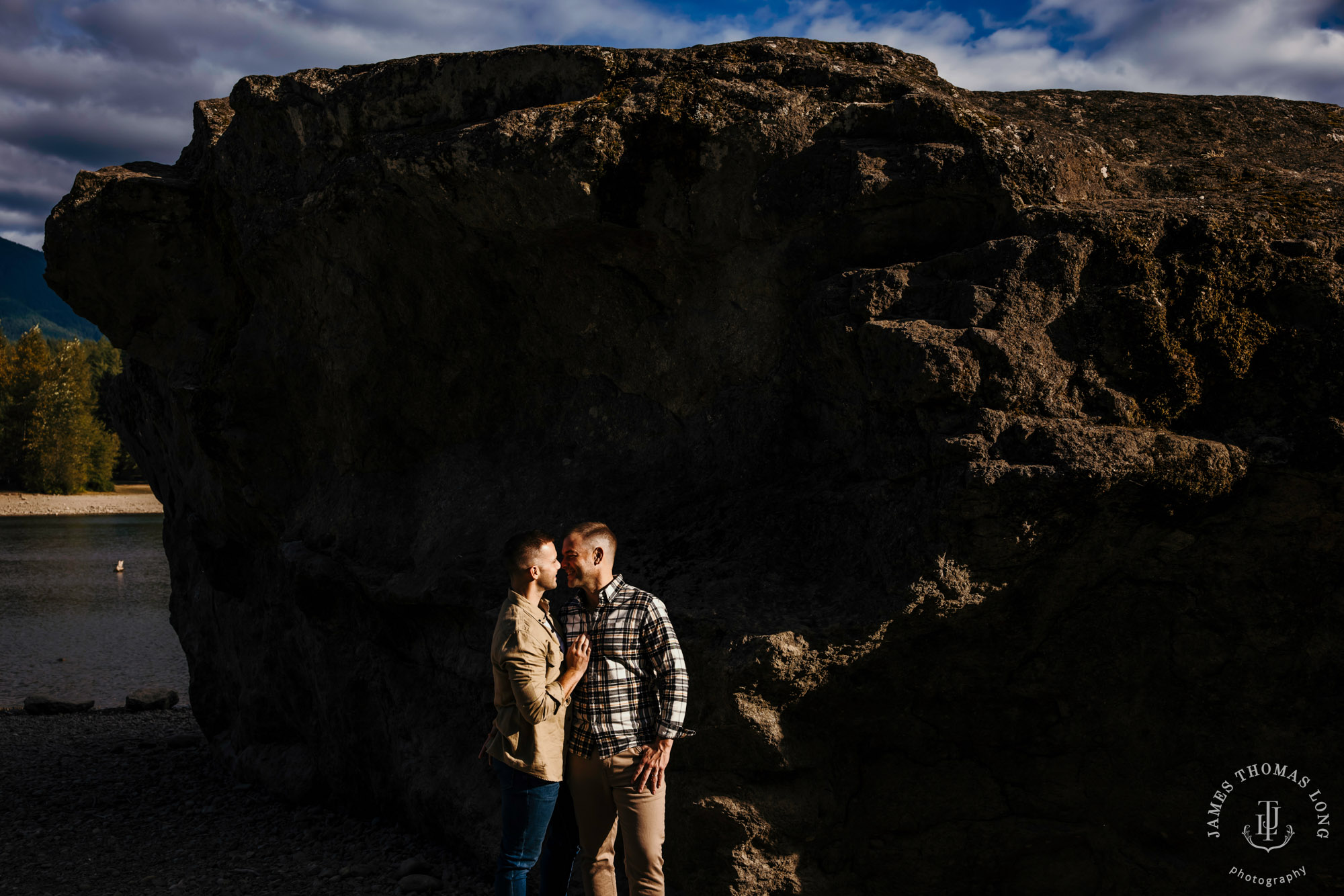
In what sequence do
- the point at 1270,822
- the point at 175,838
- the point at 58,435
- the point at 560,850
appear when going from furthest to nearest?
the point at 58,435
the point at 175,838
the point at 1270,822
the point at 560,850

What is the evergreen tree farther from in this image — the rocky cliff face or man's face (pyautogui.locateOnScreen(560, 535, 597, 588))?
man's face (pyautogui.locateOnScreen(560, 535, 597, 588))

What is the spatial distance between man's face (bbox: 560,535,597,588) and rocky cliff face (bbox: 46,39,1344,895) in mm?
733

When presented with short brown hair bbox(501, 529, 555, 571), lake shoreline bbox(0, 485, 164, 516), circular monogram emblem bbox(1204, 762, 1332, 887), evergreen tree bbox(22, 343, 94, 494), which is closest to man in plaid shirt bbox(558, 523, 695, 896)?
short brown hair bbox(501, 529, 555, 571)

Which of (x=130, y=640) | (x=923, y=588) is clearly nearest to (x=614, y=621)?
(x=923, y=588)

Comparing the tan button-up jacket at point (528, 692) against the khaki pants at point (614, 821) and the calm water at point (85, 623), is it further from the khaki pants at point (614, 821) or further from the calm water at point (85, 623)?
the calm water at point (85, 623)

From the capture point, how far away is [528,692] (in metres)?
→ 3.70

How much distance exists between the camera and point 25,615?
64.2ft

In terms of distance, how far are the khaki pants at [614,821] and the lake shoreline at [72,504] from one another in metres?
53.6

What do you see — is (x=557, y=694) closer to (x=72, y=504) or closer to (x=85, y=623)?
(x=85, y=623)

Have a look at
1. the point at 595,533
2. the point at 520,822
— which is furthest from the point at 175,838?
the point at 595,533

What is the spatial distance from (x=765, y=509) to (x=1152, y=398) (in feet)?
6.10

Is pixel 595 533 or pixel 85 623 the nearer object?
pixel 595 533

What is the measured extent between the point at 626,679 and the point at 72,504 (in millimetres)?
59724

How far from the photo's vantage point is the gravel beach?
5.91 meters
